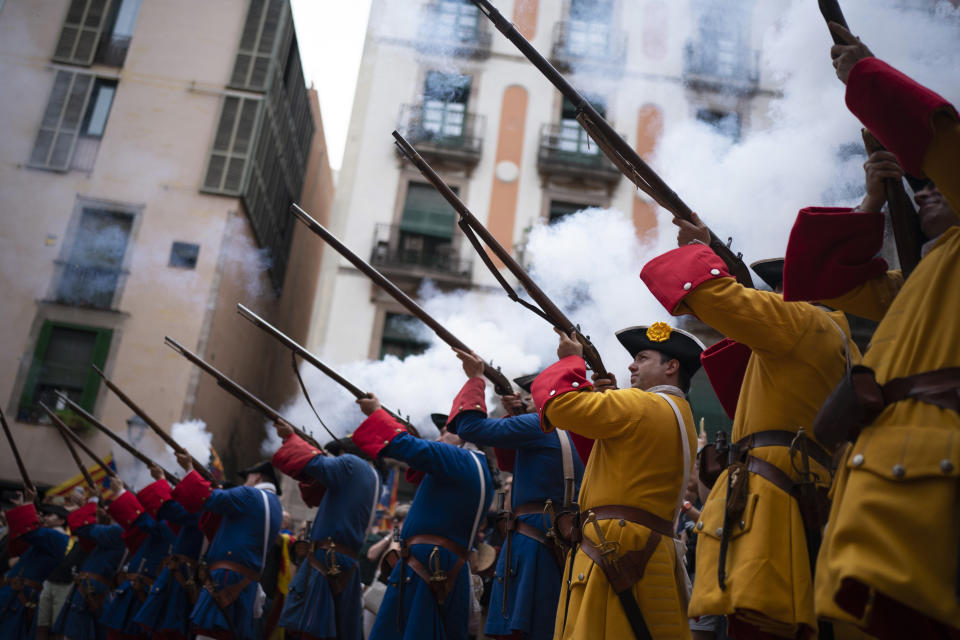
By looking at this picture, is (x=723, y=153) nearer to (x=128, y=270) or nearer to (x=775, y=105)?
(x=775, y=105)

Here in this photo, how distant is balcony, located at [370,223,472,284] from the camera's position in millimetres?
17703

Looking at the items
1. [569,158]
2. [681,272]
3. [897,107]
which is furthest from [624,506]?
[569,158]

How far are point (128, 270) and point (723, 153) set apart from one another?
508 inches

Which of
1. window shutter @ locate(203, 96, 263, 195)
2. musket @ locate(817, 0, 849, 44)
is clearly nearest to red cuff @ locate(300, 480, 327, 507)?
musket @ locate(817, 0, 849, 44)

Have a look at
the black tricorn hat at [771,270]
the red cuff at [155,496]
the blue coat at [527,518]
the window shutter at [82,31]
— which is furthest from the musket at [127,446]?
the window shutter at [82,31]

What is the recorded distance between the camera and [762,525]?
7.85 ft

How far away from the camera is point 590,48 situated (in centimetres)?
1472

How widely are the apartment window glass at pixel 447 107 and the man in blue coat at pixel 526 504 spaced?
1467 centimetres

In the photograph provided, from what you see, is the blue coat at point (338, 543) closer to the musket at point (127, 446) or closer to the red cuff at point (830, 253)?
the musket at point (127, 446)

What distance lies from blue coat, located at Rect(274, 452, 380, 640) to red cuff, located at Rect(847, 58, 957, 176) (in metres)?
5.00

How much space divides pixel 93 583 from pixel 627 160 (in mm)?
7751

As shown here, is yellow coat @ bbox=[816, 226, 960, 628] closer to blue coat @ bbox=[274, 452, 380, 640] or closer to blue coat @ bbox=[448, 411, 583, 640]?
blue coat @ bbox=[448, 411, 583, 640]

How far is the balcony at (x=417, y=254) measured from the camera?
17703 millimetres

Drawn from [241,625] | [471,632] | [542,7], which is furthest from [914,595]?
[542,7]
